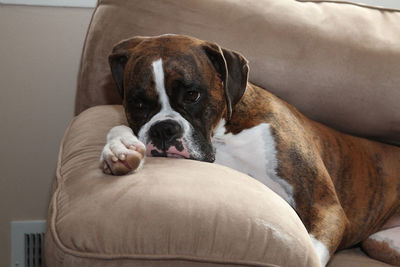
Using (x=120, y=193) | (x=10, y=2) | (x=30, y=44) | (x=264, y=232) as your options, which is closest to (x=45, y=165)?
(x=30, y=44)

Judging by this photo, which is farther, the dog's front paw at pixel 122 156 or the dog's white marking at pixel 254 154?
the dog's white marking at pixel 254 154

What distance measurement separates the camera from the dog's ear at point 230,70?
1.87m

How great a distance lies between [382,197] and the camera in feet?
7.22

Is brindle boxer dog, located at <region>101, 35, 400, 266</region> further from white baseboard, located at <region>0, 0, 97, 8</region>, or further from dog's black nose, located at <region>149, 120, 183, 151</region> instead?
white baseboard, located at <region>0, 0, 97, 8</region>

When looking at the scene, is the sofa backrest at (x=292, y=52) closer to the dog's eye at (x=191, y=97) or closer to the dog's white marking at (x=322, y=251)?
the dog's eye at (x=191, y=97)

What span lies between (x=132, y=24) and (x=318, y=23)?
0.74 meters

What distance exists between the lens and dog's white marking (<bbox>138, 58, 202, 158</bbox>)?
5.85 ft

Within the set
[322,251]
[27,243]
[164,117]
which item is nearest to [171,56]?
[164,117]

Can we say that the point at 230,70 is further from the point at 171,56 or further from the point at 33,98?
the point at 33,98

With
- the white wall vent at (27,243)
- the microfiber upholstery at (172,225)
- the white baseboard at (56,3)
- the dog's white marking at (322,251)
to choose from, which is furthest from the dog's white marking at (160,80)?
the white wall vent at (27,243)

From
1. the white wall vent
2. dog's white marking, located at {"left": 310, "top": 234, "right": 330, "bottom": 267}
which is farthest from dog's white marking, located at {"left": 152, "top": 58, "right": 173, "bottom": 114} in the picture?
the white wall vent

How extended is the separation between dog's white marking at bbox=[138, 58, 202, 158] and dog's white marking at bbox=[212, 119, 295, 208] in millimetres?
188

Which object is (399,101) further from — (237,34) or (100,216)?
(100,216)

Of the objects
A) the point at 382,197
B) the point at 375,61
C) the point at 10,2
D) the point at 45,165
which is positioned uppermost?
the point at 375,61
